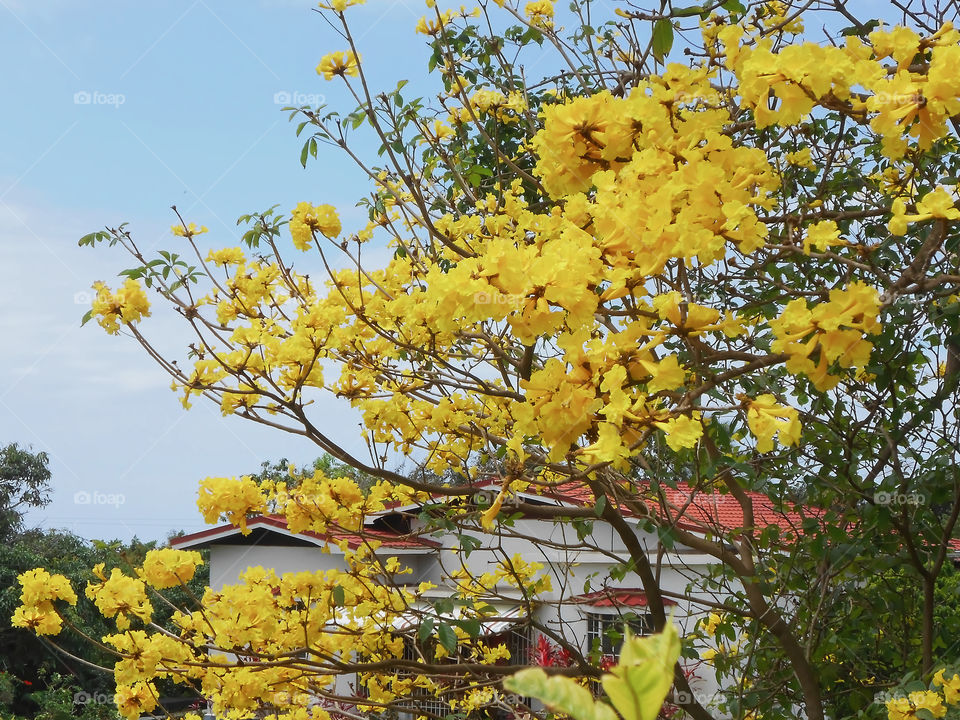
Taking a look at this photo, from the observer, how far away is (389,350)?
3406mm

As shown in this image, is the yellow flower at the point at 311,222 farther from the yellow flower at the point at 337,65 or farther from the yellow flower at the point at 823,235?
the yellow flower at the point at 823,235

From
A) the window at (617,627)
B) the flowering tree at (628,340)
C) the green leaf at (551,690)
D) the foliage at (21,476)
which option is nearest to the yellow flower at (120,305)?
the flowering tree at (628,340)

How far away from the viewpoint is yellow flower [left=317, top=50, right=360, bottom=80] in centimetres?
314

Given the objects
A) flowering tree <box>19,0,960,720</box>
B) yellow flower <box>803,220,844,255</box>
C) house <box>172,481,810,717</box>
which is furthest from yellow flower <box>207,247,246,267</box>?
yellow flower <box>803,220,844,255</box>

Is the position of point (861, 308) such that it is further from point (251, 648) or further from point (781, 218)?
point (251, 648)

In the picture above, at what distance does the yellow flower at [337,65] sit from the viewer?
3141mm

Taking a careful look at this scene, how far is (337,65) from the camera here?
317 centimetres

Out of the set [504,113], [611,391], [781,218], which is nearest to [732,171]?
[781,218]

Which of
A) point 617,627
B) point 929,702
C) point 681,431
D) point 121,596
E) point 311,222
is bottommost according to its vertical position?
point 929,702

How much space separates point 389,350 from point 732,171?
6.32 ft

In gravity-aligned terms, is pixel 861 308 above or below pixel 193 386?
below

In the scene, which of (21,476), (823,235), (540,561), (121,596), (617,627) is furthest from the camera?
(21,476)

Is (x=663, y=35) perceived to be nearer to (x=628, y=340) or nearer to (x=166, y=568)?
(x=628, y=340)

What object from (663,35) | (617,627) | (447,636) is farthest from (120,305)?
(617,627)
